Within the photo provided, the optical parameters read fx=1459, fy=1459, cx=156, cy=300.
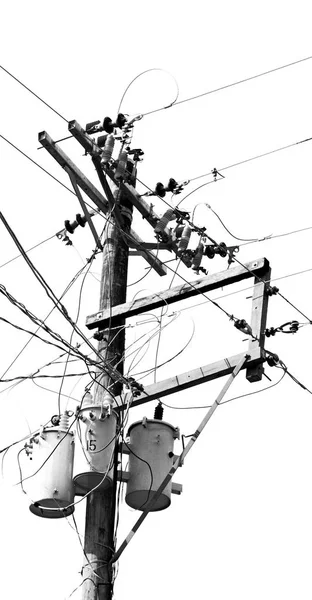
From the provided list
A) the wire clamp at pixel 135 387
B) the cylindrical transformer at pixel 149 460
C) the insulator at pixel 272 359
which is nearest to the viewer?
the cylindrical transformer at pixel 149 460

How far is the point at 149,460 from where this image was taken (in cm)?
1120

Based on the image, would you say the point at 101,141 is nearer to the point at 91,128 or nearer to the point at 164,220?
the point at 91,128

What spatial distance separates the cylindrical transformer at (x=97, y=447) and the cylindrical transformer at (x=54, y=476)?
0.35 feet

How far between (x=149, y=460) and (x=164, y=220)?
2071 mm

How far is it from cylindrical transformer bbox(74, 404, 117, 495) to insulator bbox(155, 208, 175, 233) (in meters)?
1.76

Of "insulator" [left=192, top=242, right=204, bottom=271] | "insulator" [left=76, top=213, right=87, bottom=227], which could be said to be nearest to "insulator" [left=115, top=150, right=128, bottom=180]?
"insulator" [left=76, top=213, right=87, bottom=227]

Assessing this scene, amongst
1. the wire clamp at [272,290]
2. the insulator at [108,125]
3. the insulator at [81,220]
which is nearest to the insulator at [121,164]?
the insulator at [108,125]

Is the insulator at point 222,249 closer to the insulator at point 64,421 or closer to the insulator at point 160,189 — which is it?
the insulator at point 160,189

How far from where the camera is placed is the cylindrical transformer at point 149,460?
36.4 ft

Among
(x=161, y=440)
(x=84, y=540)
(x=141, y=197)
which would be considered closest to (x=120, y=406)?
(x=161, y=440)

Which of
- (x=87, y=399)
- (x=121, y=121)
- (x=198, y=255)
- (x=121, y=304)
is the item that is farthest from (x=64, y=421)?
(x=121, y=121)

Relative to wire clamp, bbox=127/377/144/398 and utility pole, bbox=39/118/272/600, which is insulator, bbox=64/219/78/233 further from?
wire clamp, bbox=127/377/144/398

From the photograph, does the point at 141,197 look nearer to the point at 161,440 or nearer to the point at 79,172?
the point at 79,172

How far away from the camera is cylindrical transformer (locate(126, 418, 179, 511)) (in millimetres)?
11094
